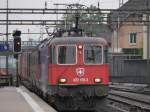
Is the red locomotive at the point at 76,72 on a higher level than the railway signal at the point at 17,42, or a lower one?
lower

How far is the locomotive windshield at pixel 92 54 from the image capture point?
22.2 metres

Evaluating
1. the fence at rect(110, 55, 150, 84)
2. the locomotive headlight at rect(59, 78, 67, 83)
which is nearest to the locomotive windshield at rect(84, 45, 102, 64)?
the locomotive headlight at rect(59, 78, 67, 83)

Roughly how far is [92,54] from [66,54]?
3.25 feet

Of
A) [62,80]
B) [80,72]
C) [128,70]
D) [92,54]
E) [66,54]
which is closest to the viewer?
[62,80]

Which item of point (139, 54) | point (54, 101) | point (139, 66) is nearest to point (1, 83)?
point (139, 66)

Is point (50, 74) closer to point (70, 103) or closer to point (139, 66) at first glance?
point (70, 103)

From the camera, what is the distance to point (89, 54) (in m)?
22.4

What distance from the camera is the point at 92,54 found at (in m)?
22.4

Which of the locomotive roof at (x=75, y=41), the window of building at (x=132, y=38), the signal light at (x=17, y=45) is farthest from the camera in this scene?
the window of building at (x=132, y=38)

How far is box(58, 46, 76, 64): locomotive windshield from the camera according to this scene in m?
22.1

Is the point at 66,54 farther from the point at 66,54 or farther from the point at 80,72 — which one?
the point at 80,72

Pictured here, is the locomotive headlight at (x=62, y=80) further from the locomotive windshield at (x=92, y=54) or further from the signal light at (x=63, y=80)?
the locomotive windshield at (x=92, y=54)

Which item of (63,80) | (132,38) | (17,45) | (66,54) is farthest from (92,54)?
(132,38)

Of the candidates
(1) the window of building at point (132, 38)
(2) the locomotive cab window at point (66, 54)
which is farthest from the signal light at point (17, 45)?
(1) the window of building at point (132, 38)
